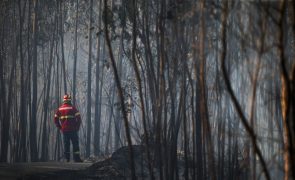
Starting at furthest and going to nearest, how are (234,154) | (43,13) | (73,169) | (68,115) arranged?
1. (43,13)
2. (68,115)
3. (73,169)
4. (234,154)

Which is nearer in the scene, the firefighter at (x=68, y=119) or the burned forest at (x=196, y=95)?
the burned forest at (x=196, y=95)

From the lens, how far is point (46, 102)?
58.4 ft

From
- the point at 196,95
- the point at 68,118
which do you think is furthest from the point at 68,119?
the point at 196,95

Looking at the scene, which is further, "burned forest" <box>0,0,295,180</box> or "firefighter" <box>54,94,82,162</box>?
"firefighter" <box>54,94,82,162</box>

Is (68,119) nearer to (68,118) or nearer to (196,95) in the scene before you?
(68,118)

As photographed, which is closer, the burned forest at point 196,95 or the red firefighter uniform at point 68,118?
the burned forest at point 196,95

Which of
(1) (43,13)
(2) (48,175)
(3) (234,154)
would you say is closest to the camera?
(3) (234,154)

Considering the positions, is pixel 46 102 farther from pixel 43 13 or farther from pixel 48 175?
pixel 48 175

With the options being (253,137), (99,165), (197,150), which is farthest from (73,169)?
(253,137)

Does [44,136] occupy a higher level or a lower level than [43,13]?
lower

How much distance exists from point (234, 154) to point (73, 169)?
444cm

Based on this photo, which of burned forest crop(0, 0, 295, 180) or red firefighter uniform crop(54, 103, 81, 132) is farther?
red firefighter uniform crop(54, 103, 81, 132)

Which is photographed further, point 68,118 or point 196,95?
point 68,118

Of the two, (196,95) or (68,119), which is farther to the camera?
(68,119)
